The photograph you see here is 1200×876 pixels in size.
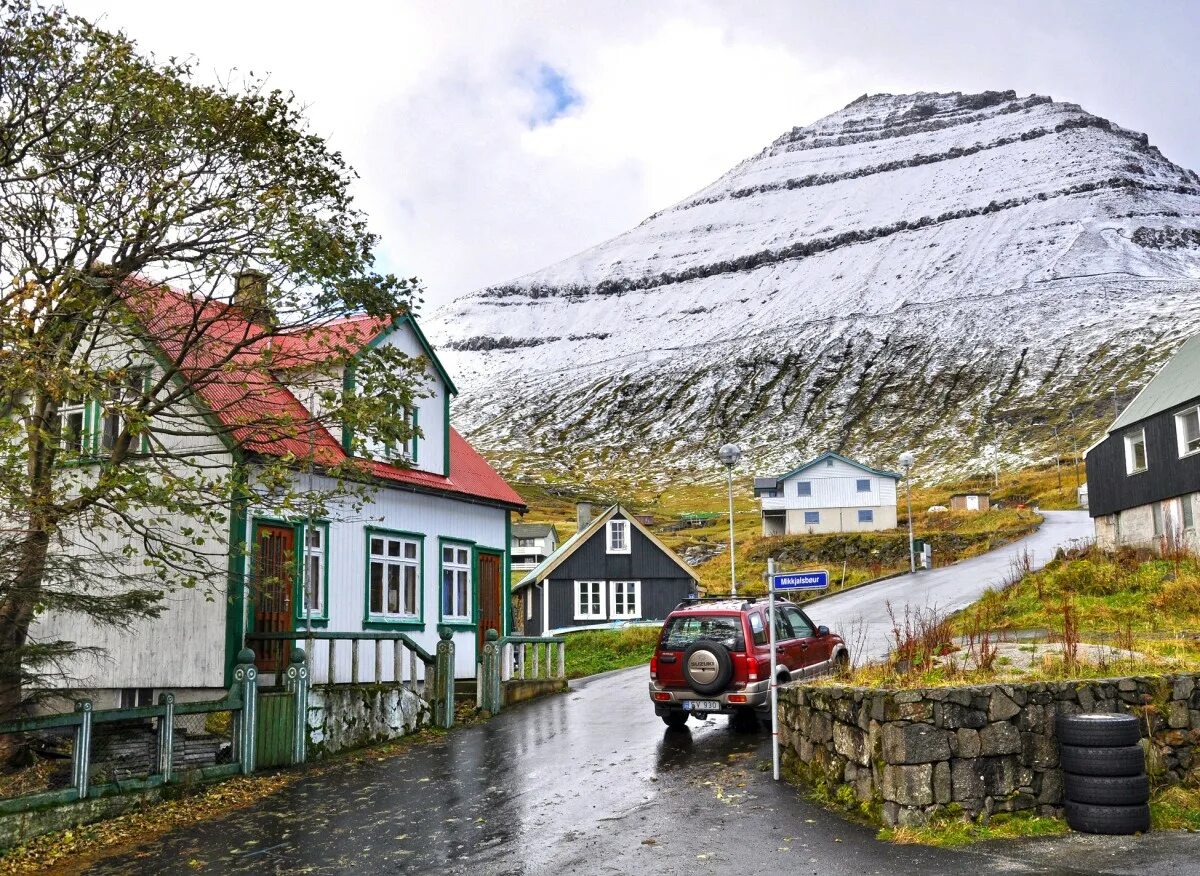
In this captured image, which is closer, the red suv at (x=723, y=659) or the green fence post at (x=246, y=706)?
the green fence post at (x=246, y=706)

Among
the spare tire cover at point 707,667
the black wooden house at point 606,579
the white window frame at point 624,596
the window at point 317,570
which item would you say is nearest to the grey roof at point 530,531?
the black wooden house at point 606,579

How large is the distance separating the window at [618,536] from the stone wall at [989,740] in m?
36.1

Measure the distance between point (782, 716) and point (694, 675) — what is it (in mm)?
2315

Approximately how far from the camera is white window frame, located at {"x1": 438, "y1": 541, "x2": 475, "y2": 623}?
73.9ft

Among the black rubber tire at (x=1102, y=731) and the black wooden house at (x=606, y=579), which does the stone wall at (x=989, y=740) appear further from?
the black wooden house at (x=606, y=579)

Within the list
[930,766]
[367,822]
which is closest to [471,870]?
[367,822]

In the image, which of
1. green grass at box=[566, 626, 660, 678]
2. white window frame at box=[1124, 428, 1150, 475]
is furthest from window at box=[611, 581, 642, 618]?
white window frame at box=[1124, 428, 1150, 475]

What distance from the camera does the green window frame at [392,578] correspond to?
20047 mm

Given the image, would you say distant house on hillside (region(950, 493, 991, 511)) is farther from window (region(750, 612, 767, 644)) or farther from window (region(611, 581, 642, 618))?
window (region(750, 612, 767, 644))

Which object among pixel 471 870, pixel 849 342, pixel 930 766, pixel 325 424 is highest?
pixel 849 342

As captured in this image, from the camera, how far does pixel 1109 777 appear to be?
9.61 metres

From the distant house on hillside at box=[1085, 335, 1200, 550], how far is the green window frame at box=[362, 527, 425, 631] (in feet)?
67.3

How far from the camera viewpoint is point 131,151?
13.3m

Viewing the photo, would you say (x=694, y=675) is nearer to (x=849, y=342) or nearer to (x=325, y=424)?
(x=325, y=424)
